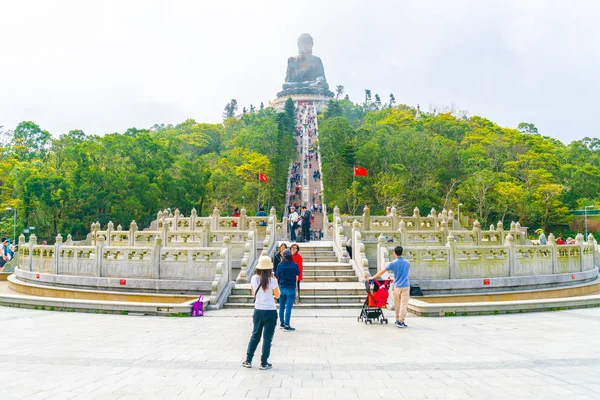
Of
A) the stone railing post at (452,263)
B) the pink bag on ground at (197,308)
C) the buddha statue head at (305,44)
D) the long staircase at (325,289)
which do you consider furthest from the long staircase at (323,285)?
the buddha statue head at (305,44)

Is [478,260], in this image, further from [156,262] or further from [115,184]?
[115,184]

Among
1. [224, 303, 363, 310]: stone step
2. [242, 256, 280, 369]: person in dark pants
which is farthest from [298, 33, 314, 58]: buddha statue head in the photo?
[242, 256, 280, 369]: person in dark pants

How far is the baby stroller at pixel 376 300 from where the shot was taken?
10.8 m

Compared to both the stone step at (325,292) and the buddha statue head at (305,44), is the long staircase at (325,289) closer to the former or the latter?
the stone step at (325,292)

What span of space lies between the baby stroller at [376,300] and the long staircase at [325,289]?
2.32m

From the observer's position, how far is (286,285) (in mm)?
10336

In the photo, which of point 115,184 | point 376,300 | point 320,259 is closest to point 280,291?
point 376,300

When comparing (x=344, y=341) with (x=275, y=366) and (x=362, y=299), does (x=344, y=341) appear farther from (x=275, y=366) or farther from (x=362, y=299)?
(x=362, y=299)

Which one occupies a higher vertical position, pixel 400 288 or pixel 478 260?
pixel 478 260

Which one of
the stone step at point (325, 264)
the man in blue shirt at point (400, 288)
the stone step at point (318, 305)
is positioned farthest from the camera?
the stone step at point (325, 264)

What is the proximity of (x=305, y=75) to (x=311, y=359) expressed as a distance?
108652 mm

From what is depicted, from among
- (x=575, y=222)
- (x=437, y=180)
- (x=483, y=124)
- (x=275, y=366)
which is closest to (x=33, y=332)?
(x=275, y=366)

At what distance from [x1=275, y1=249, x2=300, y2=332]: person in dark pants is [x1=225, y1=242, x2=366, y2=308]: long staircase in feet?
9.94

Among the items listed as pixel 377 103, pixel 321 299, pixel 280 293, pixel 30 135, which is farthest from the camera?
pixel 377 103
